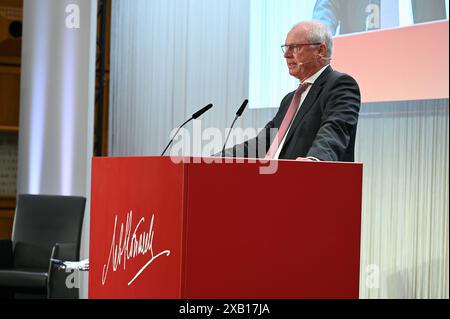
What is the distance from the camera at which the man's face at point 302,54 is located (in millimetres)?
3082

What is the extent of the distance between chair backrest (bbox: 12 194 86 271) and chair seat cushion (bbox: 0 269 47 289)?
0.26 metres

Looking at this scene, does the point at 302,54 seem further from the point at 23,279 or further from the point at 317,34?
the point at 23,279

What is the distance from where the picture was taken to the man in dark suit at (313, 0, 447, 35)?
14.4 feet

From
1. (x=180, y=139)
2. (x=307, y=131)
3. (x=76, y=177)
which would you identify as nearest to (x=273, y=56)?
(x=180, y=139)

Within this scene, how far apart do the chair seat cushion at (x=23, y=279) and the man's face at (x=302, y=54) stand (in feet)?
9.51

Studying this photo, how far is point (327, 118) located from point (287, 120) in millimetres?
309

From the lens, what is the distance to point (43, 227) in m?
5.72

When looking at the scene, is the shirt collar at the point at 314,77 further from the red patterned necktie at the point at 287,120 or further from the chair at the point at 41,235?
the chair at the point at 41,235
